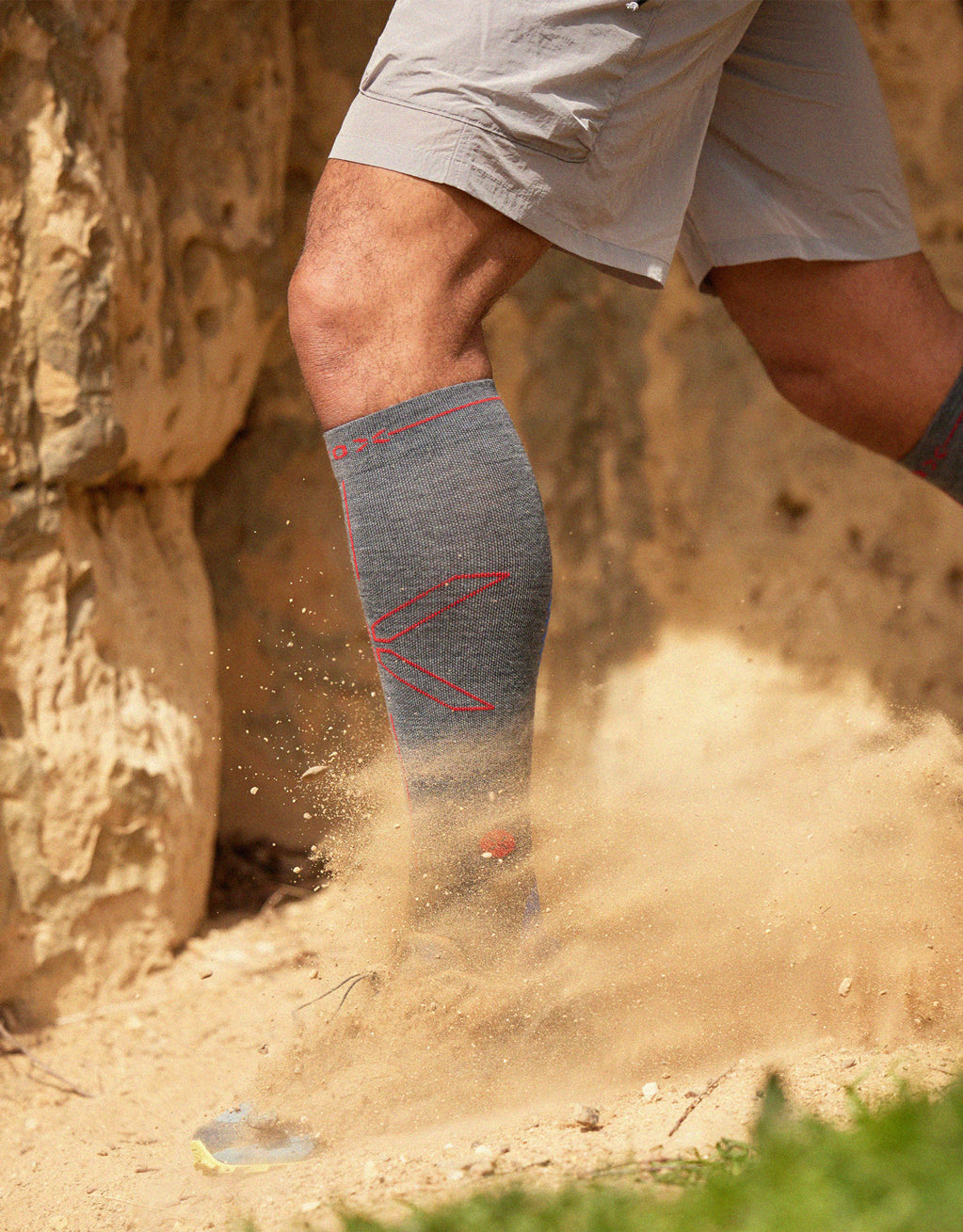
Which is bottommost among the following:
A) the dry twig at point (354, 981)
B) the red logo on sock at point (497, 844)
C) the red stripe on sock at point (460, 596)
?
the dry twig at point (354, 981)

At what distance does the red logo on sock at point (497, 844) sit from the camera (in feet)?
4.31

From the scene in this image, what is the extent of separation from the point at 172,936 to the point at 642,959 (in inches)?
45.7

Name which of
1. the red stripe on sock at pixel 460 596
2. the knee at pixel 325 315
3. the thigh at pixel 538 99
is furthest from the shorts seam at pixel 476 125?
the red stripe on sock at pixel 460 596

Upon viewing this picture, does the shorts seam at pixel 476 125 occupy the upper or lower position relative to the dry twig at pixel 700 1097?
upper

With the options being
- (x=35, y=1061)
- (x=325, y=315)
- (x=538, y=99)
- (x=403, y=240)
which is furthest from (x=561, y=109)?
(x=35, y=1061)

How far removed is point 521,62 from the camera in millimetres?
1183

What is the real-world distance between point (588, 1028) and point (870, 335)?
1.04m

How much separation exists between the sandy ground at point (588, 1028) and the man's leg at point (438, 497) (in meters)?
0.15

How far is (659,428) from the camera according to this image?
2.84 m

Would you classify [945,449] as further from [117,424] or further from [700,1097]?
[117,424]

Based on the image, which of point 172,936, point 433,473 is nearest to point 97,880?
point 172,936

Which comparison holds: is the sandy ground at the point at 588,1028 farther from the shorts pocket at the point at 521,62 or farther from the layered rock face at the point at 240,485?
the shorts pocket at the point at 521,62

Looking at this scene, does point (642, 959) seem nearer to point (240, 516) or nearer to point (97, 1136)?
point (97, 1136)

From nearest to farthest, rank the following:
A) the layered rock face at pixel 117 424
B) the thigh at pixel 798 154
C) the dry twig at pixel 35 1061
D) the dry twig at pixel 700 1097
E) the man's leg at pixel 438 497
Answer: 1. the dry twig at pixel 700 1097
2. the man's leg at pixel 438 497
3. the thigh at pixel 798 154
4. the dry twig at pixel 35 1061
5. the layered rock face at pixel 117 424
